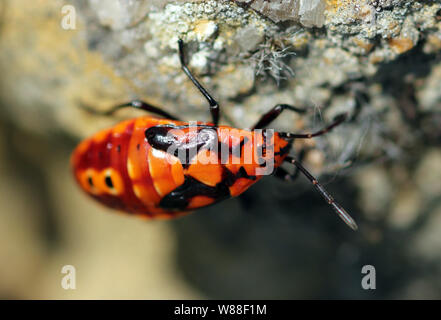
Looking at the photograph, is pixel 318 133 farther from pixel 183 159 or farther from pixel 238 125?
pixel 183 159

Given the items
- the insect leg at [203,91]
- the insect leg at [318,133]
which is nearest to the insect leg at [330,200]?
the insect leg at [318,133]

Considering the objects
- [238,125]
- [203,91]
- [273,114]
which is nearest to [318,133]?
[273,114]

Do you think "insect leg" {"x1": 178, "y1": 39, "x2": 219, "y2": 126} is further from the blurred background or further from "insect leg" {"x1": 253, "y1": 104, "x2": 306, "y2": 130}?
"insect leg" {"x1": 253, "y1": 104, "x2": 306, "y2": 130}

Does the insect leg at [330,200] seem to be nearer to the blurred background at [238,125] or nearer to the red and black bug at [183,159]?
the red and black bug at [183,159]

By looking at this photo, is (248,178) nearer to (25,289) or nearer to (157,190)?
(157,190)
